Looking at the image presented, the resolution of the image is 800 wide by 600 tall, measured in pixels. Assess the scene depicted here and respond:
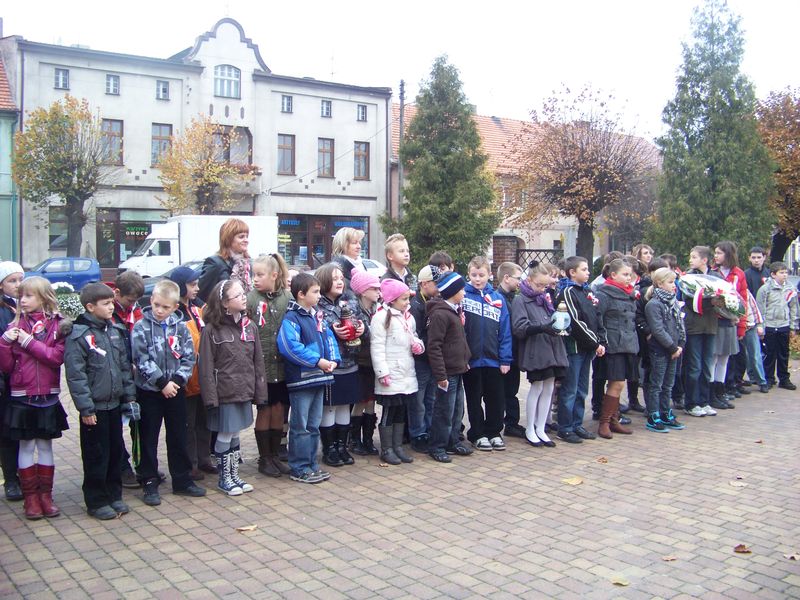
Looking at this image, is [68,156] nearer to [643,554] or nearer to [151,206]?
[151,206]

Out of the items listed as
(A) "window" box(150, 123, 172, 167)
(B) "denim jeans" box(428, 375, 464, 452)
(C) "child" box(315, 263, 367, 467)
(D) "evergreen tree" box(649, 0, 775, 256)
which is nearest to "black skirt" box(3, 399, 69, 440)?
(C) "child" box(315, 263, 367, 467)

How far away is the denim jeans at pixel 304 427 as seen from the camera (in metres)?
6.40

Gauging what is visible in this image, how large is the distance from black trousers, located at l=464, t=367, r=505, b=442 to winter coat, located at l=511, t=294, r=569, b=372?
0.36 metres

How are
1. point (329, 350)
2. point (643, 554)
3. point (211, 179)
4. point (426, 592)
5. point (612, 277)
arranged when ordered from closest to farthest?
point (426, 592), point (643, 554), point (329, 350), point (612, 277), point (211, 179)

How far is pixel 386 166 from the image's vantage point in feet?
139

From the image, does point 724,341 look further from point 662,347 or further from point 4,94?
point 4,94

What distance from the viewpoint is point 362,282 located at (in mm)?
7230

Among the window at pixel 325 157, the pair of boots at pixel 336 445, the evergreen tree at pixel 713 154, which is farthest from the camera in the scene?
the window at pixel 325 157

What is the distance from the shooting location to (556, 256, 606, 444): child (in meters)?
7.99

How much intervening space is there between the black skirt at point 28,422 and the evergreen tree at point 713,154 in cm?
1753

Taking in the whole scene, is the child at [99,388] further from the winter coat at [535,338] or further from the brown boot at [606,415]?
the brown boot at [606,415]

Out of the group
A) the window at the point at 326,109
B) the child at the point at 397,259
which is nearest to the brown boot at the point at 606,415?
the child at the point at 397,259

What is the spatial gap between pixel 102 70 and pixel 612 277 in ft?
105

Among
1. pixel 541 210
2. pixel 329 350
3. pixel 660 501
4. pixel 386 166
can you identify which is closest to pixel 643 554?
pixel 660 501
